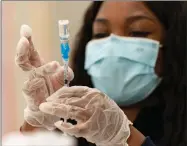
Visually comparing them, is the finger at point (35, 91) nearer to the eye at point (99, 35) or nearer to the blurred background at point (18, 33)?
the blurred background at point (18, 33)

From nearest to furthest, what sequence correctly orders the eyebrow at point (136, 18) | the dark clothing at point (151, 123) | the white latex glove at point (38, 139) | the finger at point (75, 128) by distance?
1. the finger at point (75, 128)
2. the white latex glove at point (38, 139)
3. the dark clothing at point (151, 123)
4. the eyebrow at point (136, 18)

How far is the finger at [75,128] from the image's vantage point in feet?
2.62

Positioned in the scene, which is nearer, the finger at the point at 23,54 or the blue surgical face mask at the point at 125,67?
the finger at the point at 23,54

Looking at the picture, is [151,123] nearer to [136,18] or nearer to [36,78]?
[136,18]

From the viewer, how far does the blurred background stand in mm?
1492

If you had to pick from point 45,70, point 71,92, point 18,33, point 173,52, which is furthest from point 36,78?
point 173,52

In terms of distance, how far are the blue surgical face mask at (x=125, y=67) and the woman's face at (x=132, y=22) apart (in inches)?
1.1

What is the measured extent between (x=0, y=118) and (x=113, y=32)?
2.02ft

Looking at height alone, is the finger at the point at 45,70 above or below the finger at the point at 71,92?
above

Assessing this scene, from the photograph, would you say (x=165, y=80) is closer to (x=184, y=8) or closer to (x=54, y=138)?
(x=184, y=8)

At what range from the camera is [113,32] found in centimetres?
155

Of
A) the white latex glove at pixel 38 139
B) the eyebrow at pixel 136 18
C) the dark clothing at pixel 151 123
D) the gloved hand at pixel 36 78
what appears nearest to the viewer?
the gloved hand at pixel 36 78

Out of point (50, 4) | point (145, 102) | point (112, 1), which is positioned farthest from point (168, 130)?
point (50, 4)

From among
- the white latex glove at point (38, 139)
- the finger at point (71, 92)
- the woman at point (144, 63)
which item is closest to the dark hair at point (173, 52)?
the woman at point (144, 63)
